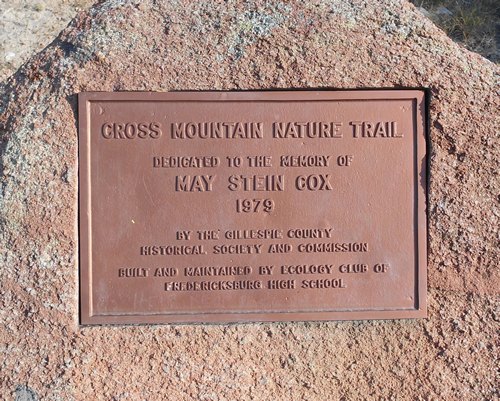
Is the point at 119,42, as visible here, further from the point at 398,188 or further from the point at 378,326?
the point at 378,326

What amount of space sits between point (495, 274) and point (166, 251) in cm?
167

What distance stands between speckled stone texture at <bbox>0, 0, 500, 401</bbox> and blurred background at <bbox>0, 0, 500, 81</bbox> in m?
1.97

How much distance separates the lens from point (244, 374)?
2.60 meters

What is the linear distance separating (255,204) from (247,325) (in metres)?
0.61

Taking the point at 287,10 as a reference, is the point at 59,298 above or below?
below

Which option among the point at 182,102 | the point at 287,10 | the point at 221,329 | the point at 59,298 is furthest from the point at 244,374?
the point at 287,10

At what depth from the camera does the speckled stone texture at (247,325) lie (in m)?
2.58

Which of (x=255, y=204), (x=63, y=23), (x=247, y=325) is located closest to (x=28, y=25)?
(x=63, y=23)

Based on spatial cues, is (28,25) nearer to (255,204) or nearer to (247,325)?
(255,204)

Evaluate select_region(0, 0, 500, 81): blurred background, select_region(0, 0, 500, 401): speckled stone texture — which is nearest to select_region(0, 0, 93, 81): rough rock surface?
select_region(0, 0, 500, 81): blurred background

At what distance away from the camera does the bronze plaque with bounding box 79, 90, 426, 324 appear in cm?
264

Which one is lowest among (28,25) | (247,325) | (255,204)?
(247,325)

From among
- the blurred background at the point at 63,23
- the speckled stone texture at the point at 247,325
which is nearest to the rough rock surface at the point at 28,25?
the blurred background at the point at 63,23

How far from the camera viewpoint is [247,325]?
2645 millimetres
